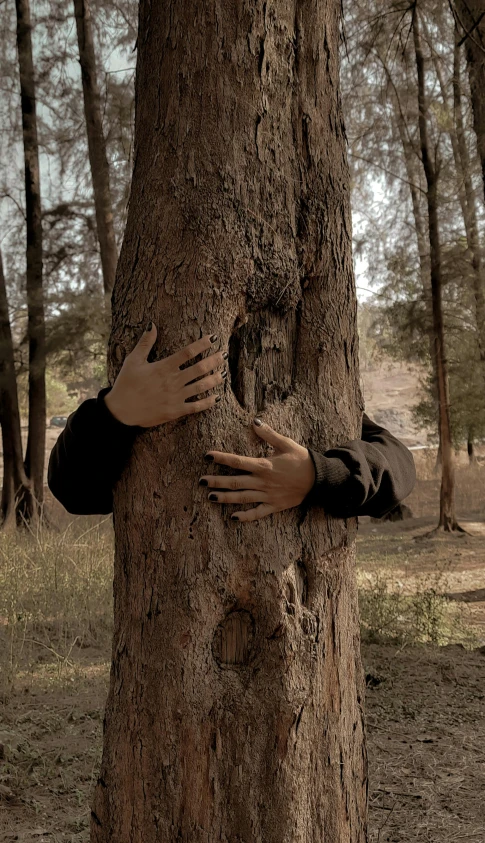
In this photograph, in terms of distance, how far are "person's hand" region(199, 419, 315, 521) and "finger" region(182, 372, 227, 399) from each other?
14 cm

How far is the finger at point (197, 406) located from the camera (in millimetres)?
1857

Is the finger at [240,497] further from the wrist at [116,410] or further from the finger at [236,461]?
the wrist at [116,410]

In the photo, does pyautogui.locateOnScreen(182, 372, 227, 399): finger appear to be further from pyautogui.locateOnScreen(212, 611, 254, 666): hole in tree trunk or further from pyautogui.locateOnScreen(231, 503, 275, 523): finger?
pyautogui.locateOnScreen(212, 611, 254, 666): hole in tree trunk

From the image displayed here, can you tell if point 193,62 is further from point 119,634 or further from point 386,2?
point 386,2

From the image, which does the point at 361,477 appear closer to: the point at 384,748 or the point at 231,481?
the point at 231,481

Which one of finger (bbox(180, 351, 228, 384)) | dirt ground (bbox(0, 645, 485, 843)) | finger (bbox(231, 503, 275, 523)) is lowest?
dirt ground (bbox(0, 645, 485, 843))

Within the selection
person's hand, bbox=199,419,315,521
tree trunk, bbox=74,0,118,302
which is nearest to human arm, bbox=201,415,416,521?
person's hand, bbox=199,419,315,521

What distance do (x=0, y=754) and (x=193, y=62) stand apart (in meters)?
3.11

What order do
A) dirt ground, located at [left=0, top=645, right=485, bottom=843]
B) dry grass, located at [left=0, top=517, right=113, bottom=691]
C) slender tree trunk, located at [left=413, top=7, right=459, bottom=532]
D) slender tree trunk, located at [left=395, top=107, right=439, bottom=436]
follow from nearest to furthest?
dirt ground, located at [left=0, top=645, right=485, bottom=843] < dry grass, located at [left=0, top=517, right=113, bottom=691] < slender tree trunk, located at [left=413, top=7, right=459, bottom=532] < slender tree trunk, located at [left=395, top=107, right=439, bottom=436]

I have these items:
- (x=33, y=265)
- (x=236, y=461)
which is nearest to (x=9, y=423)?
(x=33, y=265)

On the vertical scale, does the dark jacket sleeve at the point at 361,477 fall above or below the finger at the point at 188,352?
below

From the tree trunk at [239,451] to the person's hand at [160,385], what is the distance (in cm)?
5

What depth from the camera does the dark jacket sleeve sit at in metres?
1.91

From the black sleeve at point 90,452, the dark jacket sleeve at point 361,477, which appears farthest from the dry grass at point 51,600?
the dark jacket sleeve at point 361,477
